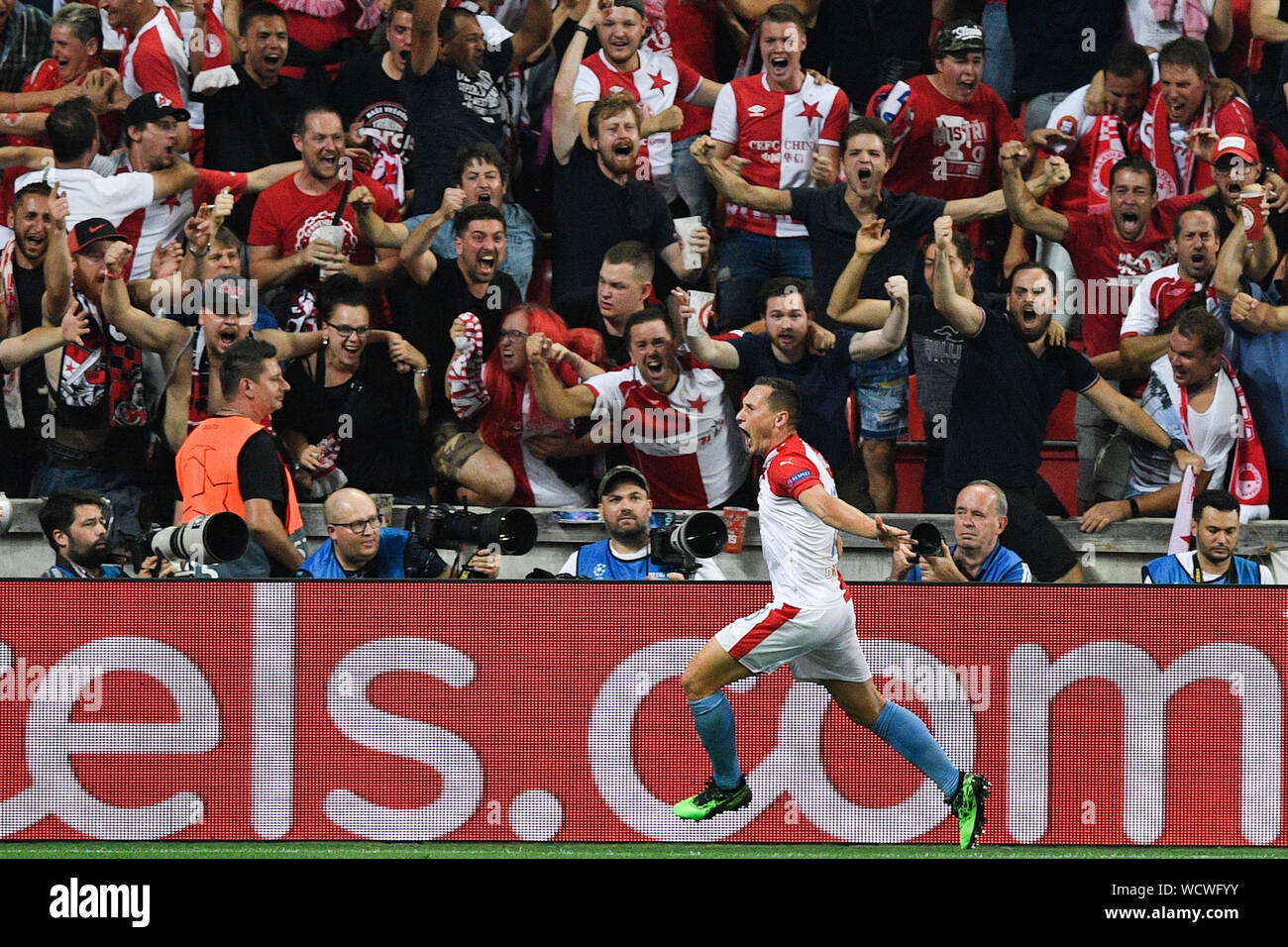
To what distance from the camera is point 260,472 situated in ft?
22.4

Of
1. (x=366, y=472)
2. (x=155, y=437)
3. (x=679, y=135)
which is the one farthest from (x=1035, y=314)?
(x=155, y=437)

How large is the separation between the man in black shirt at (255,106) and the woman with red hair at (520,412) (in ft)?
5.28

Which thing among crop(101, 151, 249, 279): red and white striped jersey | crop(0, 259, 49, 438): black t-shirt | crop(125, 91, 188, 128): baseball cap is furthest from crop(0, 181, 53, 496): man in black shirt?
crop(125, 91, 188, 128): baseball cap

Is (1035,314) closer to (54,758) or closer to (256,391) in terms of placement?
(256,391)

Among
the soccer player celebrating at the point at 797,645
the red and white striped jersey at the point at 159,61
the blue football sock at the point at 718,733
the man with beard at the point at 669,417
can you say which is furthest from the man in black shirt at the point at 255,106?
the blue football sock at the point at 718,733

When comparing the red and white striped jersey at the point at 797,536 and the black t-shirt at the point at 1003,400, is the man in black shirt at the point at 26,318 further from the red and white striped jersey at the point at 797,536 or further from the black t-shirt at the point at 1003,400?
the black t-shirt at the point at 1003,400

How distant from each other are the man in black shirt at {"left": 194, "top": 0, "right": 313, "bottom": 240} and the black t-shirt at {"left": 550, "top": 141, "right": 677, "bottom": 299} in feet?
5.05

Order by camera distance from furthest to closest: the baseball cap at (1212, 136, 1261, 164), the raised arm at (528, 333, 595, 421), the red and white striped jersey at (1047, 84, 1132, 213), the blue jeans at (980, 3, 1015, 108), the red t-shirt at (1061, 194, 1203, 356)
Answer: the blue jeans at (980, 3, 1015, 108) → the red and white striped jersey at (1047, 84, 1132, 213) → the red t-shirt at (1061, 194, 1203, 356) → the baseball cap at (1212, 136, 1261, 164) → the raised arm at (528, 333, 595, 421)

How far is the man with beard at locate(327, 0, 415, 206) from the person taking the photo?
8820 millimetres

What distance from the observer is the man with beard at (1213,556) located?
7000 mm

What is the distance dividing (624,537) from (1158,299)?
128 inches

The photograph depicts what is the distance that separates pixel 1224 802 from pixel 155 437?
5082 millimetres

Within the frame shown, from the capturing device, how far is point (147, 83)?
345 inches

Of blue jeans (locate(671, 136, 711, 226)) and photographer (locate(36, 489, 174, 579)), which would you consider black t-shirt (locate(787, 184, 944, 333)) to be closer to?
blue jeans (locate(671, 136, 711, 226))
